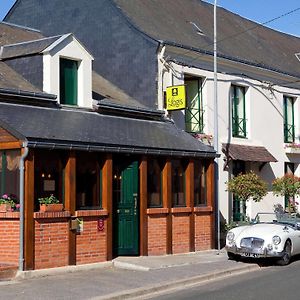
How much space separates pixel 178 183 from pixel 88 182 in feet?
11.3

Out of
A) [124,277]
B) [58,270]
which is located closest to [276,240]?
[124,277]

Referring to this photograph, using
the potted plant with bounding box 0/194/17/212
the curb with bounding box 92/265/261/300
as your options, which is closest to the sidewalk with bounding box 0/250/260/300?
the curb with bounding box 92/265/261/300

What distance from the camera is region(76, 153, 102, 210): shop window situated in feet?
45.8

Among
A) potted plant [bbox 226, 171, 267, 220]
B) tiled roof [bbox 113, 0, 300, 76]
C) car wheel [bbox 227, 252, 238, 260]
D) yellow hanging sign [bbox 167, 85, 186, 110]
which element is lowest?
car wheel [bbox 227, 252, 238, 260]

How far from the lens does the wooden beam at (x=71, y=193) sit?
13.3 m

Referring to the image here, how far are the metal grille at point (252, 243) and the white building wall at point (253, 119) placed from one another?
537cm

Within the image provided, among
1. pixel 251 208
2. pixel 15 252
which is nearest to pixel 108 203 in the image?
pixel 15 252

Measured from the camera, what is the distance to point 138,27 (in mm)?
19719

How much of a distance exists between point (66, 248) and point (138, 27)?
900cm

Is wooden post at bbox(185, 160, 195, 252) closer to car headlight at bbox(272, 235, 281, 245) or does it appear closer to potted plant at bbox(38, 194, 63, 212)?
car headlight at bbox(272, 235, 281, 245)

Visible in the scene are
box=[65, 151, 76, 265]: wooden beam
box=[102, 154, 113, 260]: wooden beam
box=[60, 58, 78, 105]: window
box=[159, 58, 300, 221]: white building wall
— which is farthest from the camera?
box=[159, 58, 300, 221]: white building wall

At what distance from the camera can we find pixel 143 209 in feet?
50.3

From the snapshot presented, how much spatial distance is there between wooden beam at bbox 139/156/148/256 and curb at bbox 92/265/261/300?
93.8 inches

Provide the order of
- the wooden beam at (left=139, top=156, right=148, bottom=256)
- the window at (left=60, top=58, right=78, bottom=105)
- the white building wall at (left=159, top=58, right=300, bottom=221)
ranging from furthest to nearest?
the white building wall at (left=159, top=58, right=300, bottom=221) → the window at (left=60, top=58, right=78, bottom=105) → the wooden beam at (left=139, top=156, right=148, bottom=256)
